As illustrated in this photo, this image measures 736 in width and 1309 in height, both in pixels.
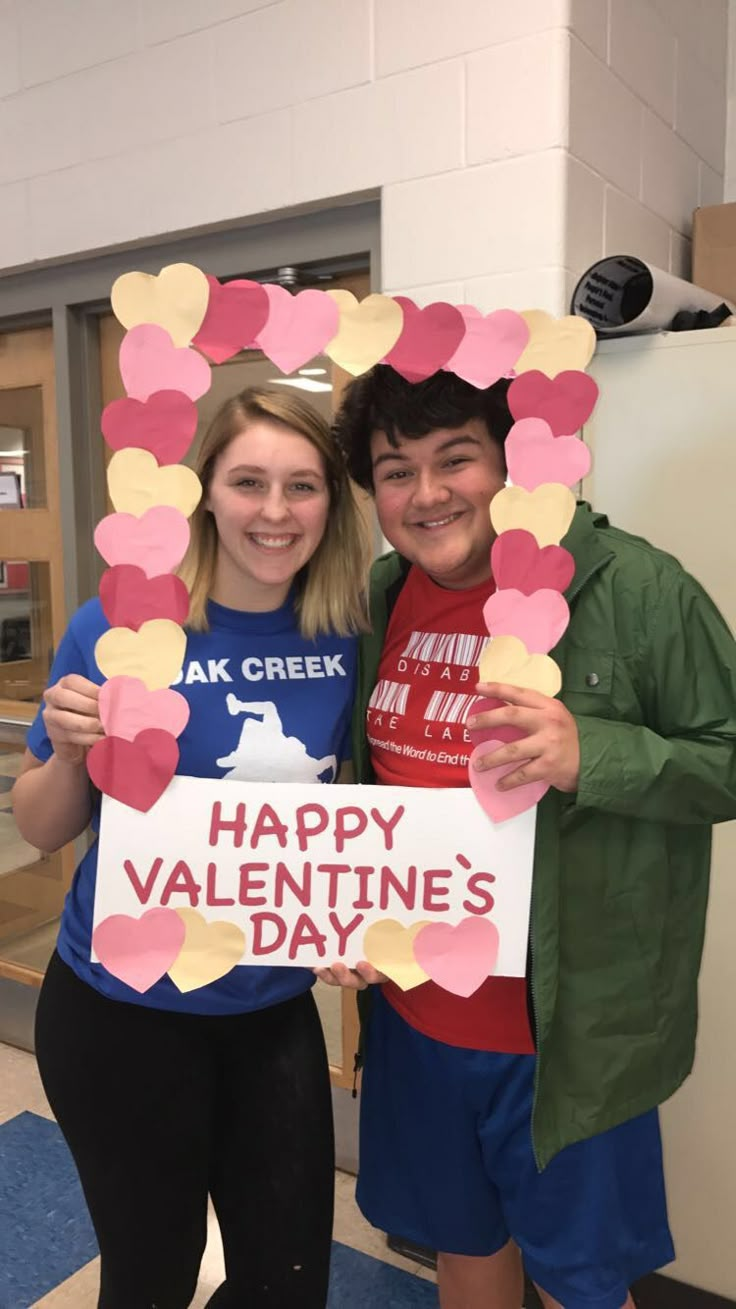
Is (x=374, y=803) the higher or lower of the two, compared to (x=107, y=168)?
lower

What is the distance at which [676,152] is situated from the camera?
182cm

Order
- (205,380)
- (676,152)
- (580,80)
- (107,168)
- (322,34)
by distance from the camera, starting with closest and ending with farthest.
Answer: (205,380)
(580,80)
(322,34)
(676,152)
(107,168)

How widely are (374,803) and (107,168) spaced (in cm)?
162

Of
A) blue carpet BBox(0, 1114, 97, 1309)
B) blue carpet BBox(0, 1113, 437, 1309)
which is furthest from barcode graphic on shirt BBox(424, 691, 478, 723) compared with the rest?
blue carpet BBox(0, 1114, 97, 1309)

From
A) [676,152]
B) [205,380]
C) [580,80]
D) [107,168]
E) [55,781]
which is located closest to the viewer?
[205,380]

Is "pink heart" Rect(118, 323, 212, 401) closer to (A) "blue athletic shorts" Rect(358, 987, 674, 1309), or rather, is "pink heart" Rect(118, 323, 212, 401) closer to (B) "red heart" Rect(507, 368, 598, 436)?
(B) "red heart" Rect(507, 368, 598, 436)

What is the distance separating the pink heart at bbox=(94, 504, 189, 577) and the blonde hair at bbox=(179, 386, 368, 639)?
12cm

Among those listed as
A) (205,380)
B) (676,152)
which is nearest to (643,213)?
(676,152)

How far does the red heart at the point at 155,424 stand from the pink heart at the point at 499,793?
17.4 inches

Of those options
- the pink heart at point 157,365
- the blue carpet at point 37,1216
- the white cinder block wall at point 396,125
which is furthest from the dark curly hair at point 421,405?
the blue carpet at point 37,1216

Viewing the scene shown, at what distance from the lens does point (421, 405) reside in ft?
3.32

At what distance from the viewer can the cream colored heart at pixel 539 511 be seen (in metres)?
0.95

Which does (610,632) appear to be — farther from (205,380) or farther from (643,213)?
(643,213)

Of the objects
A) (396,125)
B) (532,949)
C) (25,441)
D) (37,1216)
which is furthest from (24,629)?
(532,949)
